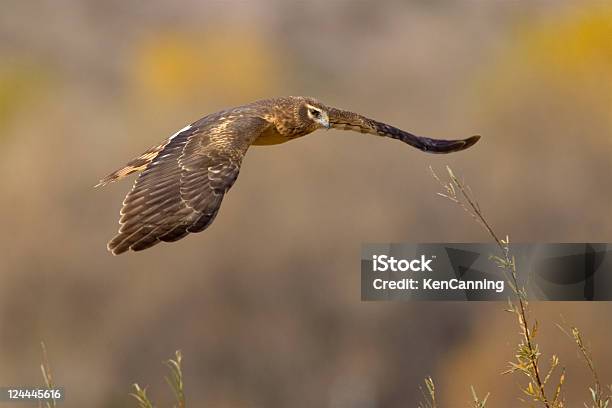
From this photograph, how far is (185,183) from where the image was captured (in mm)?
3934

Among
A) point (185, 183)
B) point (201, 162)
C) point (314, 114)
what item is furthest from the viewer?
point (314, 114)

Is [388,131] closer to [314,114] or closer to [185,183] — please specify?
[314,114]

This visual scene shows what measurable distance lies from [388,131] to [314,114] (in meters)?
0.55

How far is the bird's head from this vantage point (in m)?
5.38

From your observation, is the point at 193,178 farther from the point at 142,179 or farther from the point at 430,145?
the point at 430,145

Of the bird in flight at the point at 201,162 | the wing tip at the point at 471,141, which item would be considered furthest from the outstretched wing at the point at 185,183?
the wing tip at the point at 471,141

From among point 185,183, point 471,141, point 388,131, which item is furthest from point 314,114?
point 185,183

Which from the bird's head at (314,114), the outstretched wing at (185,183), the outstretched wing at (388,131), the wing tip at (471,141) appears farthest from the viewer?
the wing tip at (471,141)

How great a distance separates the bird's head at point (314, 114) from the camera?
17.7 feet

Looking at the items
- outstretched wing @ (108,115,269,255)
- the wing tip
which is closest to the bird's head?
outstretched wing @ (108,115,269,255)

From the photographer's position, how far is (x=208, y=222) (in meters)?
3.65

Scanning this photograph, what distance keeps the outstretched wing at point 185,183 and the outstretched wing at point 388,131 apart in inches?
35.9

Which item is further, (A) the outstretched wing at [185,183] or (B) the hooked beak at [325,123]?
(B) the hooked beak at [325,123]

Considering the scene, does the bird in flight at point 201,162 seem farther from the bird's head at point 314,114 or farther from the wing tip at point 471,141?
the wing tip at point 471,141
